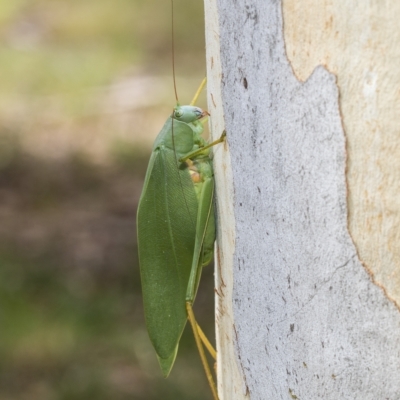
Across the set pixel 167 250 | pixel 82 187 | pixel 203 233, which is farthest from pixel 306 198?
pixel 82 187

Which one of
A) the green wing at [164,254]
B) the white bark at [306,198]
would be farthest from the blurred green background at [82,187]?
the white bark at [306,198]

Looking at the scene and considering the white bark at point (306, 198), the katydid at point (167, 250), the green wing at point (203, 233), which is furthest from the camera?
the katydid at point (167, 250)

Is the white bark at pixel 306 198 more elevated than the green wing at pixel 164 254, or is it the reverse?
the white bark at pixel 306 198

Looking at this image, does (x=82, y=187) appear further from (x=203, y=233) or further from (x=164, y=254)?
(x=203, y=233)

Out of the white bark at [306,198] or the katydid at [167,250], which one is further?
the katydid at [167,250]

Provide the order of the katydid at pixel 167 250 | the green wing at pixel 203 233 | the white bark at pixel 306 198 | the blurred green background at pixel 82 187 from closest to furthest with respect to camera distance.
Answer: the white bark at pixel 306 198 < the green wing at pixel 203 233 < the katydid at pixel 167 250 < the blurred green background at pixel 82 187

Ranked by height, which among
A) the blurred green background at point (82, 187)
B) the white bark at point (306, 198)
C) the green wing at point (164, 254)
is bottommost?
the blurred green background at point (82, 187)

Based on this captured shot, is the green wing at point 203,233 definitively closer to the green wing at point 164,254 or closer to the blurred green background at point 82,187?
the green wing at point 164,254

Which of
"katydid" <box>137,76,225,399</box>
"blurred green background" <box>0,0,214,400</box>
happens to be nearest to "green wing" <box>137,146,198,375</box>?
"katydid" <box>137,76,225,399</box>
